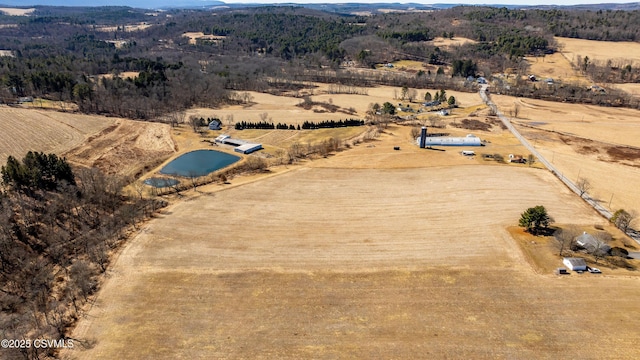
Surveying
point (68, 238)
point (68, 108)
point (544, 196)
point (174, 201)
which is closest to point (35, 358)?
point (68, 238)

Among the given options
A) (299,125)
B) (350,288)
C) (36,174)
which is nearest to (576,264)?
(350,288)

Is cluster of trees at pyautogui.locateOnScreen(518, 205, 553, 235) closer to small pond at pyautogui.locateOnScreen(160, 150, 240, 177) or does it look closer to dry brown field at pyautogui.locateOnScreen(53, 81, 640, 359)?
dry brown field at pyautogui.locateOnScreen(53, 81, 640, 359)

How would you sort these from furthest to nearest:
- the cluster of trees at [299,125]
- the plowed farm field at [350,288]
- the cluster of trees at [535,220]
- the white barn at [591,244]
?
the cluster of trees at [299,125], the cluster of trees at [535,220], the white barn at [591,244], the plowed farm field at [350,288]

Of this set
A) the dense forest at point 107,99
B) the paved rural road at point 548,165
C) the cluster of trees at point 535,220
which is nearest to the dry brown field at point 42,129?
the dense forest at point 107,99

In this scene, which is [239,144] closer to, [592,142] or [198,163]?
[198,163]

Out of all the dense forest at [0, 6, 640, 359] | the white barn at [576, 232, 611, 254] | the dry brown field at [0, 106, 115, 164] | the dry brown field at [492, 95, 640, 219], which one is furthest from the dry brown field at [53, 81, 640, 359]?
the dry brown field at [0, 106, 115, 164]

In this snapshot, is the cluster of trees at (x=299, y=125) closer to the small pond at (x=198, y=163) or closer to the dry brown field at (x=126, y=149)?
the small pond at (x=198, y=163)

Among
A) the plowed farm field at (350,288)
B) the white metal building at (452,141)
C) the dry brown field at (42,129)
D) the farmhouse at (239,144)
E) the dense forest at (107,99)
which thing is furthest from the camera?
the white metal building at (452,141)
